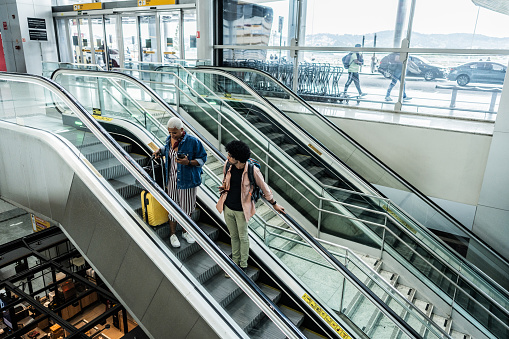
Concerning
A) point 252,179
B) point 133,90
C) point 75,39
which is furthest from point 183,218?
point 75,39

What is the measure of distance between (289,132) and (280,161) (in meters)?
1.17

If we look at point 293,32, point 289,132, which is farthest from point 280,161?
point 293,32

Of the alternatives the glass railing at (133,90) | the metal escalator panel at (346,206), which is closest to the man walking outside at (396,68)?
the metal escalator panel at (346,206)

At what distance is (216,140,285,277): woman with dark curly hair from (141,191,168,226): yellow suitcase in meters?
0.68

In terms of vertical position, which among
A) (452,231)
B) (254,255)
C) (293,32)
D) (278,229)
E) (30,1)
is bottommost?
(452,231)

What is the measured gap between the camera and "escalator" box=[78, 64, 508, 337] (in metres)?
4.99

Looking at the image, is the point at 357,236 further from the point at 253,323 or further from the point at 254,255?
the point at 253,323

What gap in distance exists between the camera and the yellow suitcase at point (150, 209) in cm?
379

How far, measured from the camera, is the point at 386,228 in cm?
530

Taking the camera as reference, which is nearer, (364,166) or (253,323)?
(253,323)

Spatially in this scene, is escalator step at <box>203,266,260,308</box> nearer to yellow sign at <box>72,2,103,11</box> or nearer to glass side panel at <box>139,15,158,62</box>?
glass side panel at <box>139,15,158,62</box>

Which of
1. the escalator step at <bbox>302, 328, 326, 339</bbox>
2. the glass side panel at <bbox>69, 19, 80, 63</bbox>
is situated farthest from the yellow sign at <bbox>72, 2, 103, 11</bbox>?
the escalator step at <bbox>302, 328, 326, 339</bbox>

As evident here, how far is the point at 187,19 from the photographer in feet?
37.2

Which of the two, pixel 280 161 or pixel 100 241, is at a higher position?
pixel 280 161
